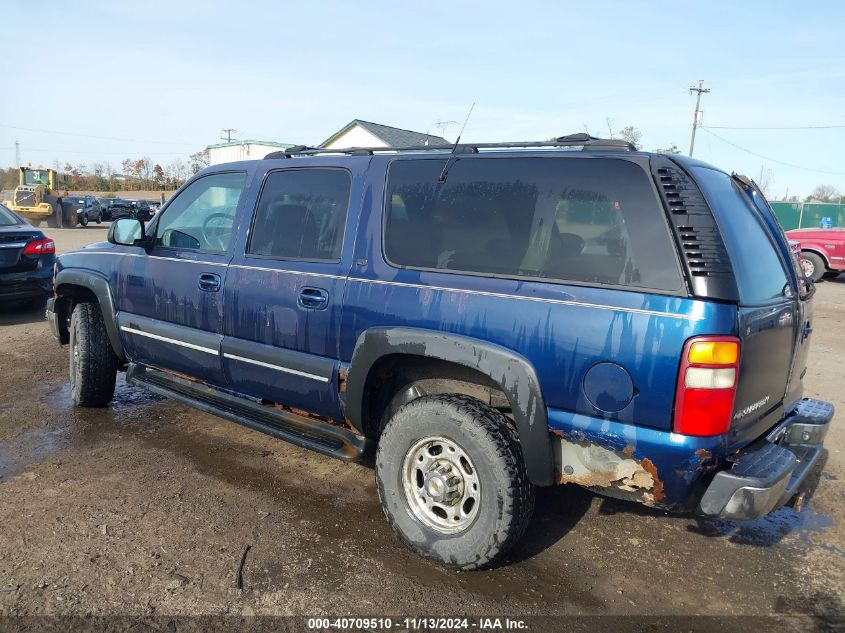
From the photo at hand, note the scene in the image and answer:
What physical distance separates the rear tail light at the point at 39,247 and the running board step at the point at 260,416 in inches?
183

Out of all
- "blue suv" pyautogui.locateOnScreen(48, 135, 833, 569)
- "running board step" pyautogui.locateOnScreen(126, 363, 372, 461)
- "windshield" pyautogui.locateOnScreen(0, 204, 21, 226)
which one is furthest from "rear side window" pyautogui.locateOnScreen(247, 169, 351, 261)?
"windshield" pyautogui.locateOnScreen(0, 204, 21, 226)

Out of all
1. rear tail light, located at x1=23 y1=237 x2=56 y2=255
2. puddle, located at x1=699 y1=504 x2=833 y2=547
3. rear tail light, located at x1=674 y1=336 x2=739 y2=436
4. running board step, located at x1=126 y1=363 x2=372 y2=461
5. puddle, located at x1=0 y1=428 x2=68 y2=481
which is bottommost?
puddle, located at x1=0 y1=428 x2=68 y2=481

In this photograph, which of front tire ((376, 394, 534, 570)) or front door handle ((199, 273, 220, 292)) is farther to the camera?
front door handle ((199, 273, 220, 292))

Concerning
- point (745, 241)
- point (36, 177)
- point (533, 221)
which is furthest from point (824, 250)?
point (36, 177)

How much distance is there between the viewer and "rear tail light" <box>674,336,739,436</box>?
2.38 m

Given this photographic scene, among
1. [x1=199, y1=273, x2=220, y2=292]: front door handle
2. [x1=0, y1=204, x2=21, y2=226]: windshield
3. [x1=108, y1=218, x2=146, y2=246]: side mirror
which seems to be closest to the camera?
[x1=199, y1=273, x2=220, y2=292]: front door handle

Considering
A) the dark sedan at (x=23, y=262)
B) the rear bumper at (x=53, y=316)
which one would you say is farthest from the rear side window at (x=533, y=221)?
the dark sedan at (x=23, y=262)

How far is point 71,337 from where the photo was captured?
5.11 m

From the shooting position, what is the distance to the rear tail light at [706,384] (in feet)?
7.82

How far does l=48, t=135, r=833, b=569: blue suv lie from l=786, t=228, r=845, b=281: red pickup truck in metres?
13.3

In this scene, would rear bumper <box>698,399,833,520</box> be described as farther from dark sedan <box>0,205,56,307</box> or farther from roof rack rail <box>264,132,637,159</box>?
dark sedan <box>0,205,56,307</box>

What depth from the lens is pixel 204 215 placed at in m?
4.38

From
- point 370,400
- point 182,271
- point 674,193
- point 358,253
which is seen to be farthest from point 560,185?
point 182,271

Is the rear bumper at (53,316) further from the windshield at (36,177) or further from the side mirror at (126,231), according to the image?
the windshield at (36,177)
